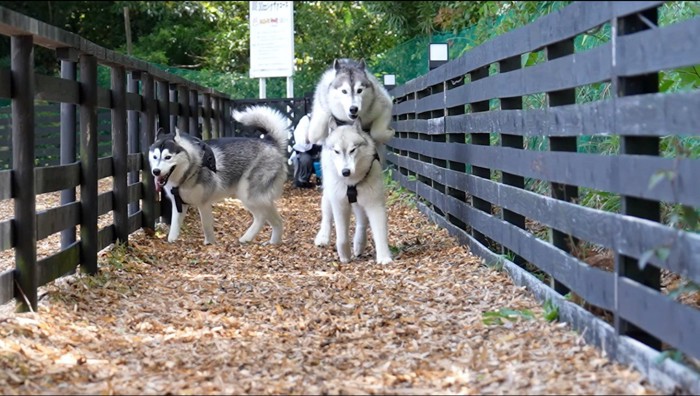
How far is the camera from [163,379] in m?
3.82

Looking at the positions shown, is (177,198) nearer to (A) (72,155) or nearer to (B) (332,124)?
(B) (332,124)

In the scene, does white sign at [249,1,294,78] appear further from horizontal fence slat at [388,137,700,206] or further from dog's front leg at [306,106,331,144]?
horizontal fence slat at [388,137,700,206]

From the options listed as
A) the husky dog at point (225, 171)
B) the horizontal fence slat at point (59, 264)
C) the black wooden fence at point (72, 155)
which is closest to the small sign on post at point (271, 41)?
the black wooden fence at point (72, 155)

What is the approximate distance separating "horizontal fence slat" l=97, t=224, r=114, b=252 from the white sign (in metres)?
13.0

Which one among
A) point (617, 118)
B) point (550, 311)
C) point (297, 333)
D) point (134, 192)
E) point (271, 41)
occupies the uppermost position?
point (271, 41)

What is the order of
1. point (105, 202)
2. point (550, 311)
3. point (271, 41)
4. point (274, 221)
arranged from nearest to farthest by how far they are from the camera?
point (550, 311), point (105, 202), point (274, 221), point (271, 41)

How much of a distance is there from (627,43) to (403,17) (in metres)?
19.6

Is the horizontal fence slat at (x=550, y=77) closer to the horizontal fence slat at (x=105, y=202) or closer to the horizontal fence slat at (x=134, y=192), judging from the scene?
the horizontal fence slat at (x=105, y=202)

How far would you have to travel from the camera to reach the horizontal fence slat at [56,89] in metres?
5.45

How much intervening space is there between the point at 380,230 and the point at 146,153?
2818 mm

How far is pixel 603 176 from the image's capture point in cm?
391

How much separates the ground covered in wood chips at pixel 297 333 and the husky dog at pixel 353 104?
3.52 ft

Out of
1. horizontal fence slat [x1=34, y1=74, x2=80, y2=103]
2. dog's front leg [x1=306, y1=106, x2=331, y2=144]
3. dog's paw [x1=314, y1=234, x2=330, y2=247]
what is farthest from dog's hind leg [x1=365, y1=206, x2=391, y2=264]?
horizontal fence slat [x1=34, y1=74, x2=80, y2=103]

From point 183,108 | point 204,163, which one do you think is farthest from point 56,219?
point 183,108
